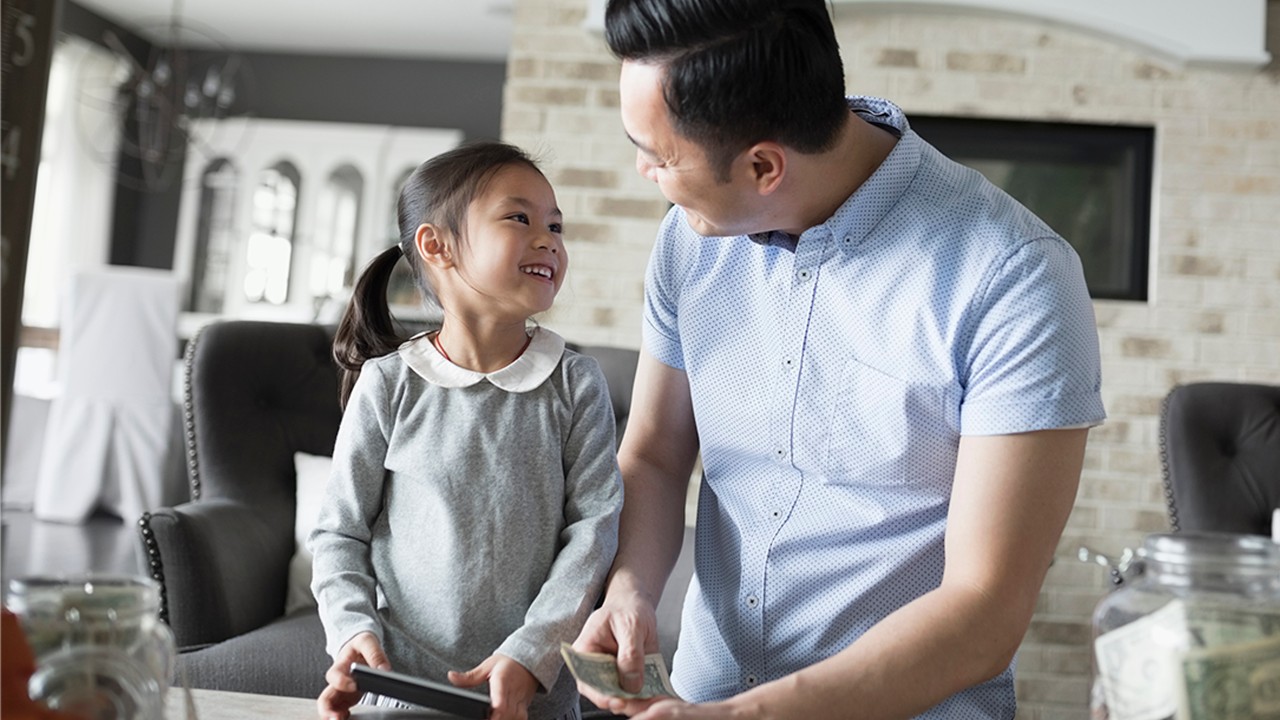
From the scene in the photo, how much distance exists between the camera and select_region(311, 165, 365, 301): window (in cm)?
830

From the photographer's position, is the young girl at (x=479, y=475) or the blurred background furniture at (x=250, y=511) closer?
the young girl at (x=479, y=475)

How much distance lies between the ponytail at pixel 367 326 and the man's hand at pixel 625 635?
46 centimetres

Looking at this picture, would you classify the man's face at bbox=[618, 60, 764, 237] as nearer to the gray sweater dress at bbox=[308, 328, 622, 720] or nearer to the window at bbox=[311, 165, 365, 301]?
the gray sweater dress at bbox=[308, 328, 622, 720]

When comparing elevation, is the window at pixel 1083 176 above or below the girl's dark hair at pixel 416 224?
above

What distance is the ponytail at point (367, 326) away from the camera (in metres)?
1.43

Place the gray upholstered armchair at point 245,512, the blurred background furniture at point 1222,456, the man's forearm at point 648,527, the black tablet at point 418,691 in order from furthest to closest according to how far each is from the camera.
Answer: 1. the blurred background furniture at point 1222,456
2. the gray upholstered armchair at point 245,512
3. the man's forearm at point 648,527
4. the black tablet at point 418,691

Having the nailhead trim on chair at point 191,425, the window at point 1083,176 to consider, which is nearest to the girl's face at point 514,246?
the nailhead trim on chair at point 191,425

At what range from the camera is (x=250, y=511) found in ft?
7.02

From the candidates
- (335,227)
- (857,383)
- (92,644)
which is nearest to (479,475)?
(857,383)

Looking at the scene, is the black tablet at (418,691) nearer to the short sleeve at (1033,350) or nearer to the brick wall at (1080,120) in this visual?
the short sleeve at (1033,350)

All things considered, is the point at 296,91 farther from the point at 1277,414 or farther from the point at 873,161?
the point at 873,161

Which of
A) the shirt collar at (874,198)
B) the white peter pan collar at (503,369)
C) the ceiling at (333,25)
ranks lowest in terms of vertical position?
the white peter pan collar at (503,369)

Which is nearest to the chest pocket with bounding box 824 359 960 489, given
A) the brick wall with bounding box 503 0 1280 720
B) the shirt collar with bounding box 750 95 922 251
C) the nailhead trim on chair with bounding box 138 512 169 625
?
the shirt collar with bounding box 750 95 922 251

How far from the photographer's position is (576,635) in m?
1.15
